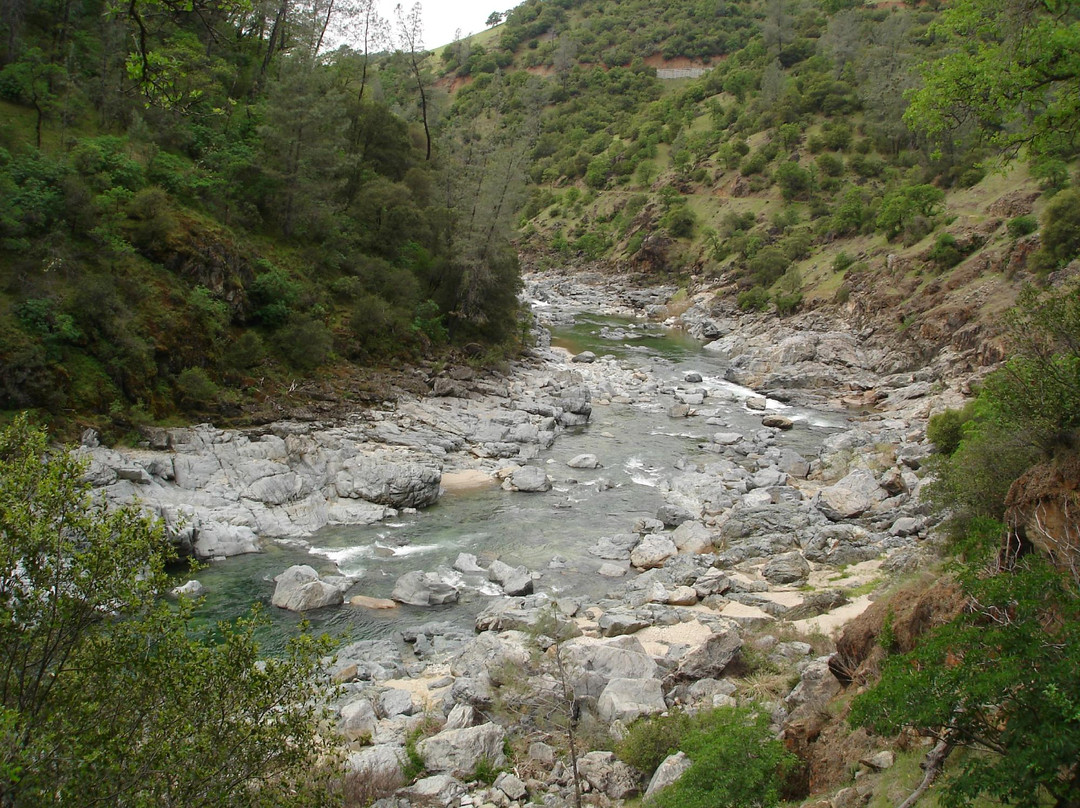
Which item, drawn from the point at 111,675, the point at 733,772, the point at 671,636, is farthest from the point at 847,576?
the point at 111,675

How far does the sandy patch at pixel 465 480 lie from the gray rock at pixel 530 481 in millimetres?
874

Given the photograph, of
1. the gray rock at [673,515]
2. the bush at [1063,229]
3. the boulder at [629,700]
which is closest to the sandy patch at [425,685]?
the boulder at [629,700]

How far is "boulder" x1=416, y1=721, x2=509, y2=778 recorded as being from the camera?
9.73m

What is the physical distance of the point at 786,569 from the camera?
54.9 ft

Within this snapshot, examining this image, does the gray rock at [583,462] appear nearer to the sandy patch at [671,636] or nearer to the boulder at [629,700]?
the sandy patch at [671,636]

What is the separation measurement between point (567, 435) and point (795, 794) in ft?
74.4

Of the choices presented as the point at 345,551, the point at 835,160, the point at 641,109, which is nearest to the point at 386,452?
the point at 345,551

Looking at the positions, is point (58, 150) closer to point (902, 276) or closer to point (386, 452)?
point (386, 452)

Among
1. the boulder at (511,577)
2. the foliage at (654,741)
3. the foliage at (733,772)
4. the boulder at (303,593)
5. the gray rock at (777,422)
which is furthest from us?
the gray rock at (777,422)

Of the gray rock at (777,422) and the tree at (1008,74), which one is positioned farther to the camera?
the gray rock at (777,422)

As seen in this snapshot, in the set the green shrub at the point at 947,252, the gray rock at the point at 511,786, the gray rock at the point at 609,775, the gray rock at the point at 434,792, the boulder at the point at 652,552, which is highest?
the green shrub at the point at 947,252

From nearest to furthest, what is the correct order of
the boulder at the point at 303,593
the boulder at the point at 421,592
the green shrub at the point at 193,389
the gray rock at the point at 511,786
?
1. the gray rock at the point at 511,786
2. the boulder at the point at 303,593
3. the boulder at the point at 421,592
4. the green shrub at the point at 193,389

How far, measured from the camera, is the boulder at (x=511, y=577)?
16797 mm

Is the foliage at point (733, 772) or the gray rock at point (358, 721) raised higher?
the foliage at point (733, 772)
